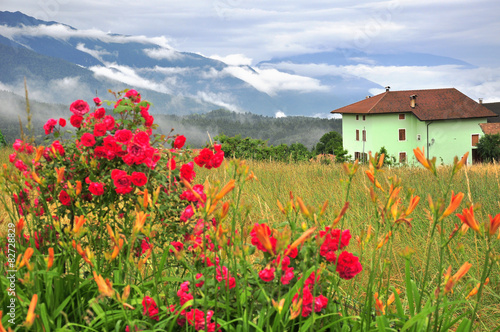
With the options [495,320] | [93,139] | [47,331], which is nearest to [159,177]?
[93,139]

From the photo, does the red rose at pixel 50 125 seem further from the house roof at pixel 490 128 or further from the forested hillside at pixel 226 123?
the house roof at pixel 490 128

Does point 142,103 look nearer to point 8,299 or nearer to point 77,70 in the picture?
point 8,299

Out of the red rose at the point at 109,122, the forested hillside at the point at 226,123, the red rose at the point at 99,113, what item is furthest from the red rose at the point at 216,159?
the forested hillside at the point at 226,123

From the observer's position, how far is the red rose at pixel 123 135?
120 inches

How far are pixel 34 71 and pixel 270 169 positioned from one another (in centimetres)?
17498

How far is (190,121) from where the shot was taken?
5712 cm

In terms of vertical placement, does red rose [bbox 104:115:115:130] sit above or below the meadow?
above

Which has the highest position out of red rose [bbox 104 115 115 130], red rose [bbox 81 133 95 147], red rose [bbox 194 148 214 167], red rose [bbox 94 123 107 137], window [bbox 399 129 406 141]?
window [bbox 399 129 406 141]

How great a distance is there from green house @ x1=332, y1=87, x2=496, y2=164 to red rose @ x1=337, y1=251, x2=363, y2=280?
50.6 m

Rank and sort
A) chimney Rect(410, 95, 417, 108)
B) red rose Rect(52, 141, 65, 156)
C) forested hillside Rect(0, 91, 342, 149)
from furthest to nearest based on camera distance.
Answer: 1. chimney Rect(410, 95, 417, 108)
2. forested hillside Rect(0, 91, 342, 149)
3. red rose Rect(52, 141, 65, 156)

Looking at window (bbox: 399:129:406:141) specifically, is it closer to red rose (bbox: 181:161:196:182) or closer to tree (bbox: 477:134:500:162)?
tree (bbox: 477:134:500:162)

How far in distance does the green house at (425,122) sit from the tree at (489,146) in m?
1.26

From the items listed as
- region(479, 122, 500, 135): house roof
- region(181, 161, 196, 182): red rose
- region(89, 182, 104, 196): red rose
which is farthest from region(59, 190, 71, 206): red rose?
region(479, 122, 500, 135): house roof

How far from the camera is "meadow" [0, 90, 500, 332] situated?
167 cm
